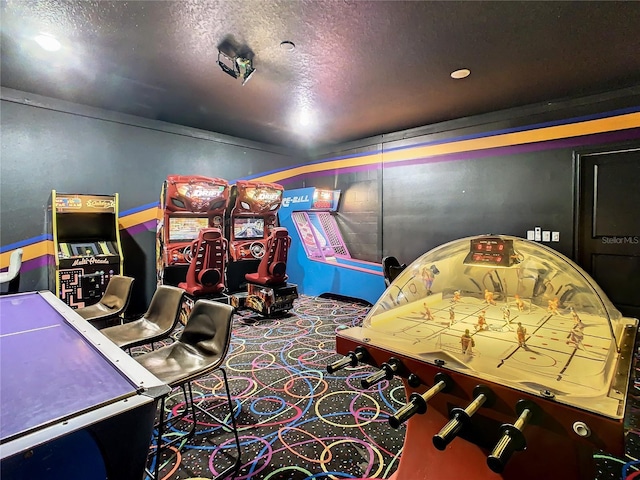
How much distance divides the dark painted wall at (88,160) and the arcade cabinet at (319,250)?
1454 millimetres

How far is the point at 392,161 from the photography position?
555 centimetres

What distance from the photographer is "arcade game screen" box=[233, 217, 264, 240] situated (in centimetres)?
509

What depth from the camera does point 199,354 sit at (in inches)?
79.2

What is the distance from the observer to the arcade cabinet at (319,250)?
17.9 ft

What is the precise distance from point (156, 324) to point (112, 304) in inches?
28.7

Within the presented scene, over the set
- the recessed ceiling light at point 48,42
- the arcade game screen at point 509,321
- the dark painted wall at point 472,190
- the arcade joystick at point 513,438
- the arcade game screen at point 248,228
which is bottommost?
the arcade joystick at point 513,438

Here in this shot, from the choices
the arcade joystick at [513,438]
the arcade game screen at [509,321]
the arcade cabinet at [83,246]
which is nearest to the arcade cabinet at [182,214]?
the arcade cabinet at [83,246]

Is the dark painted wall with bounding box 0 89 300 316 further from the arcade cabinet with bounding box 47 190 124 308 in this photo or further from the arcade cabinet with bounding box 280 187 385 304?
the arcade cabinet with bounding box 280 187 385 304

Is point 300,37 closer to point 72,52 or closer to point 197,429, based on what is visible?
point 72,52

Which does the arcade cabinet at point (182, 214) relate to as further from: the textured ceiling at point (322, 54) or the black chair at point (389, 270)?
the black chair at point (389, 270)

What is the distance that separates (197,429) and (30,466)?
59.2 inches

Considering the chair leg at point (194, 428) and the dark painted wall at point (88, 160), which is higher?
the dark painted wall at point (88, 160)

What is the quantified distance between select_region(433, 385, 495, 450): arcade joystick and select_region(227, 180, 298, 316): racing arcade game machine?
3672mm

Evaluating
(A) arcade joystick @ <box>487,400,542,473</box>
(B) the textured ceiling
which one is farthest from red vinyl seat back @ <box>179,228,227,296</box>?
(A) arcade joystick @ <box>487,400,542,473</box>
